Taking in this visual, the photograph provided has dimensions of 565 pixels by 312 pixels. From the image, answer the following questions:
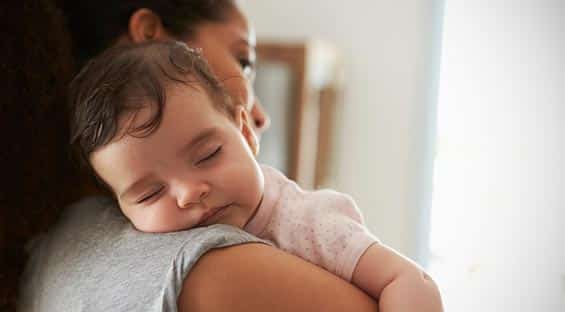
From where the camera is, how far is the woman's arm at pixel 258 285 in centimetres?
65

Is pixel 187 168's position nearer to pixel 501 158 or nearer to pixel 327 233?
pixel 327 233

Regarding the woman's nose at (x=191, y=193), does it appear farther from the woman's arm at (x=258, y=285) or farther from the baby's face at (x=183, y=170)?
the woman's arm at (x=258, y=285)

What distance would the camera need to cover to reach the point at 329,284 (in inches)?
28.0

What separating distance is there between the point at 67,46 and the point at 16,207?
271mm

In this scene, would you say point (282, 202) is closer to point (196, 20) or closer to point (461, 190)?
point (196, 20)

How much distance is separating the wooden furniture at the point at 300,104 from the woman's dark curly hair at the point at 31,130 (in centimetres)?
208

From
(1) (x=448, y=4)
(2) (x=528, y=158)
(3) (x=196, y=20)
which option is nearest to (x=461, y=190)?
(2) (x=528, y=158)

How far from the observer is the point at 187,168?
0.82 metres

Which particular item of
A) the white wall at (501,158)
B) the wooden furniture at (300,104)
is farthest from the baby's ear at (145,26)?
the wooden furniture at (300,104)

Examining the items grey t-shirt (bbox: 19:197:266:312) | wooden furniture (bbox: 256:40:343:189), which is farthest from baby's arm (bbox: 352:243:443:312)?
wooden furniture (bbox: 256:40:343:189)

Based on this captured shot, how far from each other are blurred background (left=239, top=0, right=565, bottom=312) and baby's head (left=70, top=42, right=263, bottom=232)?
1565 millimetres

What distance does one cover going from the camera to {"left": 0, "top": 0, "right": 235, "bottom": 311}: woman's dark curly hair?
849mm

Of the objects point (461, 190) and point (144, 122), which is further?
point (461, 190)

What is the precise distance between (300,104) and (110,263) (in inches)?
91.9
